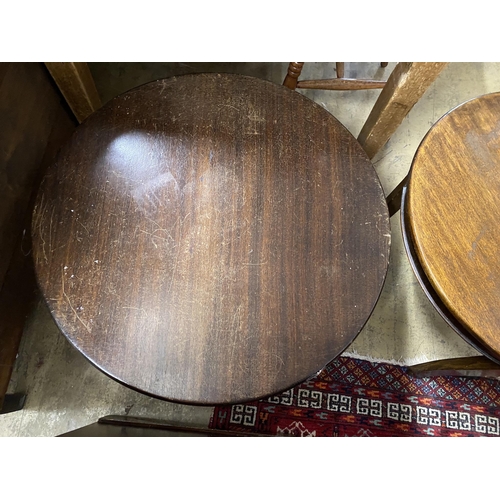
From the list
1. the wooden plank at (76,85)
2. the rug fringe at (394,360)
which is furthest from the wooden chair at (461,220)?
the wooden plank at (76,85)

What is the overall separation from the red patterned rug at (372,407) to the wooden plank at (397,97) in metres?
0.88

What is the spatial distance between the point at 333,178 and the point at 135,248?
0.54m

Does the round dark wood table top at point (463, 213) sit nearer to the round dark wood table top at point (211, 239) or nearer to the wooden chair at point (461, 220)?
the wooden chair at point (461, 220)

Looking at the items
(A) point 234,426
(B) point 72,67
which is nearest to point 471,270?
(A) point 234,426

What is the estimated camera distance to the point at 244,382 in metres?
0.87

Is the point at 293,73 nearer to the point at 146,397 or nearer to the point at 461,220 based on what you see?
the point at 461,220

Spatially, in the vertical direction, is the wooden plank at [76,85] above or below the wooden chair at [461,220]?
above

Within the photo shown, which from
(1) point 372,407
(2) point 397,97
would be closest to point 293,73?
(2) point 397,97

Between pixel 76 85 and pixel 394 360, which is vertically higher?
pixel 76 85

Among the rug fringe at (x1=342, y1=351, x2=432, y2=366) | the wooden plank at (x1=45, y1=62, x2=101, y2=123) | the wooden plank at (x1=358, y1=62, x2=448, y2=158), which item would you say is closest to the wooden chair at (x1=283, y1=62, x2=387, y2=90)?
the wooden plank at (x1=358, y1=62, x2=448, y2=158)

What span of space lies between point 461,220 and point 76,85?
132 centimetres

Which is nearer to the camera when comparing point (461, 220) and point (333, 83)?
point (461, 220)

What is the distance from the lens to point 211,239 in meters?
0.97

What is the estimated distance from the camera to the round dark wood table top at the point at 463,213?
36.3 inches
